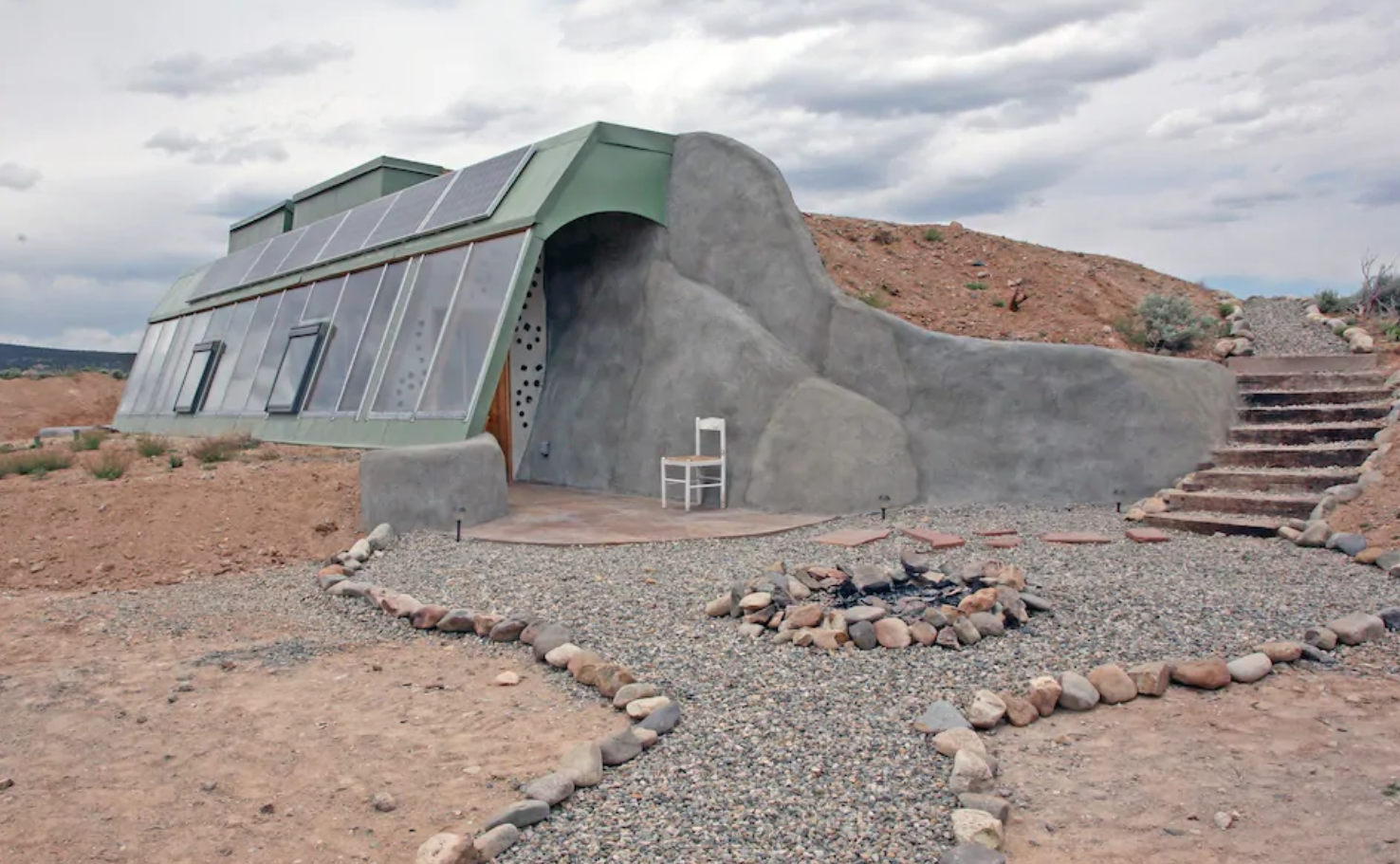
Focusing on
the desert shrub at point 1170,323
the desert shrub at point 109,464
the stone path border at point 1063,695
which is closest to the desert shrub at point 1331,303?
the desert shrub at point 1170,323

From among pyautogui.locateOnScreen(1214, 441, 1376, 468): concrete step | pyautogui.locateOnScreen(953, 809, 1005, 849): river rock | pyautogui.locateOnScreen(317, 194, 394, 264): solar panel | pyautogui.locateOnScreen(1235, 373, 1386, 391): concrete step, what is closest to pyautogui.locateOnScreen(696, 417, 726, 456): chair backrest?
pyautogui.locateOnScreen(1214, 441, 1376, 468): concrete step

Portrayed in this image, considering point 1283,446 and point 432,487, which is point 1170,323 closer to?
point 1283,446

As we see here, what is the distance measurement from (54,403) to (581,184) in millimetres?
17933

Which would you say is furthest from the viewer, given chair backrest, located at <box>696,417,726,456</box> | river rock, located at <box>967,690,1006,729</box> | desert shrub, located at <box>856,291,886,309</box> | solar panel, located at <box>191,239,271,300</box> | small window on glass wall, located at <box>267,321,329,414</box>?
solar panel, located at <box>191,239,271,300</box>

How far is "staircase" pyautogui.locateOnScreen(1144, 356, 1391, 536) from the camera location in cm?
764

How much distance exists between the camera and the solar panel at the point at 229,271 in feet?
49.5

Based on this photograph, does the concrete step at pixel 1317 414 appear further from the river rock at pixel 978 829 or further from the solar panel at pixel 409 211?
the solar panel at pixel 409 211

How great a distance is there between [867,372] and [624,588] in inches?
154

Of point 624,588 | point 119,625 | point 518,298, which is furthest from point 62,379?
point 624,588

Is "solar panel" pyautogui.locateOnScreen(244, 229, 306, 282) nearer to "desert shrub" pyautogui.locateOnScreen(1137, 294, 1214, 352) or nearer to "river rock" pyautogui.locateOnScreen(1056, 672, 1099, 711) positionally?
"desert shrub" pyautogui.locateOnScreen(1137, 294, 1214, 352)

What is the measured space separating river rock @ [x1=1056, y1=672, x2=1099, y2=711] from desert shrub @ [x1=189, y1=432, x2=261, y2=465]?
8403mm

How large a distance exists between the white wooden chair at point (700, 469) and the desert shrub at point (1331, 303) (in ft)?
29.1

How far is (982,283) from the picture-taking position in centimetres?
1171

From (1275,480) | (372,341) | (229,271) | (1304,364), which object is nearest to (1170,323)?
(1304,364)
